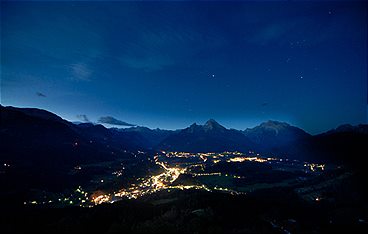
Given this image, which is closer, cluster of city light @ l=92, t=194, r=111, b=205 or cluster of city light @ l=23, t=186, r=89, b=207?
cluster of city light @ l=23, t=186, r=89, b=207

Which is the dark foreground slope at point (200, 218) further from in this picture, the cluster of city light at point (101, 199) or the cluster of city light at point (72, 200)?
the cluster of city light at point (101, 199)

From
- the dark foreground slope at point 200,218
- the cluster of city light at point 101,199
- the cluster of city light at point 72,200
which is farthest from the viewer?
the cluster of city light at point 101,199

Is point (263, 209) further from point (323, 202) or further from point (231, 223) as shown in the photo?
point (323, 202)

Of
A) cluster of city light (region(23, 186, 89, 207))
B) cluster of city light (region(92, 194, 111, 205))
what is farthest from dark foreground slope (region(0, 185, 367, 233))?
cluster of city light (region(92, 194, 111, 205))

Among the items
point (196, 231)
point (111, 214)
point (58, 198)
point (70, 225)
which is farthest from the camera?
point (58, 198)

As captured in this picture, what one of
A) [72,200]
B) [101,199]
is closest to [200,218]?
[101,199]

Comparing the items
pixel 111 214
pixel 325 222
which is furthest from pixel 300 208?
pixel 111 214

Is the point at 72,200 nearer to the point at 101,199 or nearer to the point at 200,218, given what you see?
the point at 101,199

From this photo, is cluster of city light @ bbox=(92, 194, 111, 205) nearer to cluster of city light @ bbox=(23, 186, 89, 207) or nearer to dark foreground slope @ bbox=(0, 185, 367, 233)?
cluster of city light @ bbox=(23, 186, 89, 207)

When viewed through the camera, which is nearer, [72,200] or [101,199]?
[72,200]

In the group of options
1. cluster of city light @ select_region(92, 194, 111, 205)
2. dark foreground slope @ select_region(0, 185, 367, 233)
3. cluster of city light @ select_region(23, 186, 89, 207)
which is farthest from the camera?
cluster of city light @ select_region(92, 194, 111, 205)

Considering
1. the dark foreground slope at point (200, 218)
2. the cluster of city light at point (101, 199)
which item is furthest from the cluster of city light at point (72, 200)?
the dark foreground slope at point (200, 218)
